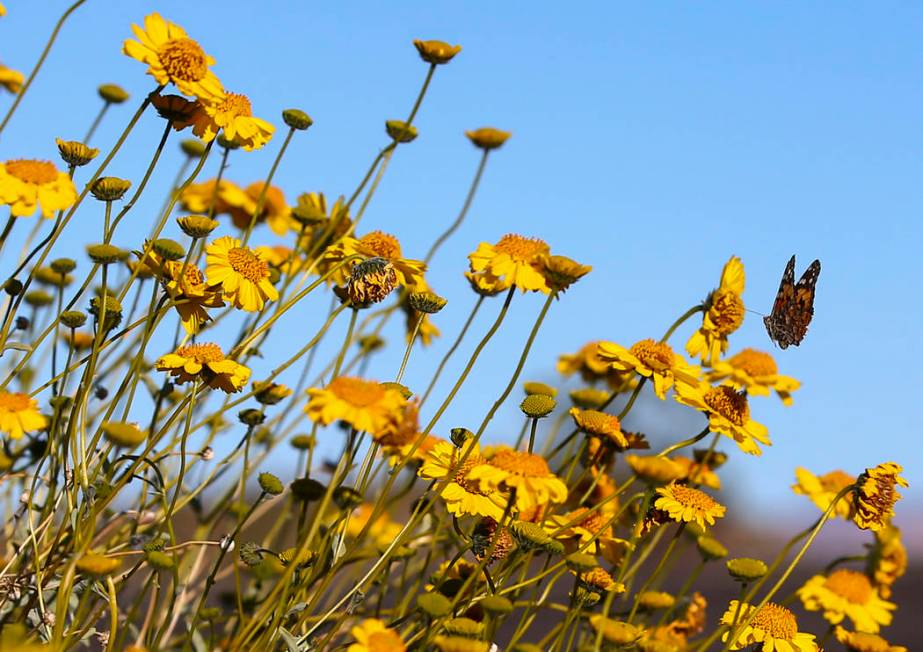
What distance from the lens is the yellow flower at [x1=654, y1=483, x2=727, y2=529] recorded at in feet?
8.55

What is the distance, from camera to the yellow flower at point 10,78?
348 centimetres

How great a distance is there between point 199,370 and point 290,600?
1.71ft

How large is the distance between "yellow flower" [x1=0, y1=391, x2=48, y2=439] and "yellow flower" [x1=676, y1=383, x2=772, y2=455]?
1.45 meters

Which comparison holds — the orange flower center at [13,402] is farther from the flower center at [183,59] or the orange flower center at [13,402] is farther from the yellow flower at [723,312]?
the yellow flower at [723,312]

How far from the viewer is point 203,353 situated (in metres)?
2.51

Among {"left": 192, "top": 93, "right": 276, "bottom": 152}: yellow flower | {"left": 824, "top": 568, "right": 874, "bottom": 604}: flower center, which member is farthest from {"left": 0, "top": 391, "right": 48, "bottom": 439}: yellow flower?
{"left": 824, "top": 568, "right": 874, "bottom": 604}: flower center

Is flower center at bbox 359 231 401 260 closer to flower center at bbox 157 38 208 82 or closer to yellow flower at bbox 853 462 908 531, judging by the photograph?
flower center at bbox 157 38 208 82

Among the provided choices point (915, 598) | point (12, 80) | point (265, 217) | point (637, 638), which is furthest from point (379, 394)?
point (915, 598)

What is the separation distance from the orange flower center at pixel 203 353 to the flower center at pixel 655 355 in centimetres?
99

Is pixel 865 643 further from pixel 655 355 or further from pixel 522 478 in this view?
pixel 522 478

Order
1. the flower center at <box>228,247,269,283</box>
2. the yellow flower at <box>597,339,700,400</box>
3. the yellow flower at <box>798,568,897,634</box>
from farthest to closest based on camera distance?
1. the yellow flower at <box>798,568,897,634</box>
2. the yellow flower at <box>597,339,700,400</box>
3. the flower center at <box>228,247,269,283</box>

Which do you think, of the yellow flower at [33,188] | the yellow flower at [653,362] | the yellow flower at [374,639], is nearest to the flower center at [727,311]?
the yellow flower at [653,362]

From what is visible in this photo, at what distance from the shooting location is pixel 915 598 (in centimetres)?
805

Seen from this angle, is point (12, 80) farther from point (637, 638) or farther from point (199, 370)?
point (637, 638)
